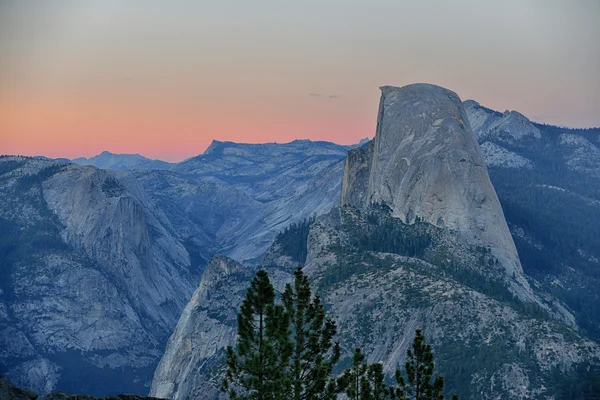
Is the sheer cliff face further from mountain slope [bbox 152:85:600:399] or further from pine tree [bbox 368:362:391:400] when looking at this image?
pine tree [bbox 368:362:391:400]

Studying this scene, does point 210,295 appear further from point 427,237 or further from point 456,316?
point 456,316

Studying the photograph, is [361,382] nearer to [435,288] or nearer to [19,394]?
[19,394]

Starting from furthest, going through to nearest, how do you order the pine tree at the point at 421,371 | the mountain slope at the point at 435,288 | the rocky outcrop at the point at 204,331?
the rocky outcrop at the point at 204,331, the mountain slope at the point at 435,288, the pine tree at the point at 421,371

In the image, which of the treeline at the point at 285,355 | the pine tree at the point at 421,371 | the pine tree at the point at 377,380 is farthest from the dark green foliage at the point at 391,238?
the treeline at the point at 285,355

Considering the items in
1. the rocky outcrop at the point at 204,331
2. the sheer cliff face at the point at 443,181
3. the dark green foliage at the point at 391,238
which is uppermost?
the sheer cliff face at the point at 443,181

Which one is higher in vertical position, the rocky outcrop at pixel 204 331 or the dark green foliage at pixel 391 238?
the dark green foliage at pixel 391 238

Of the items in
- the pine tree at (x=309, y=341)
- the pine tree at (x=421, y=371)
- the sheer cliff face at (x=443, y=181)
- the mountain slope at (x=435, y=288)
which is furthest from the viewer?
the sheer cliff face at (x=443, y=181)

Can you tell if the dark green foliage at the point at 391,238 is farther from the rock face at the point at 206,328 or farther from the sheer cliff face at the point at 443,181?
the rock face at the point at 206,328

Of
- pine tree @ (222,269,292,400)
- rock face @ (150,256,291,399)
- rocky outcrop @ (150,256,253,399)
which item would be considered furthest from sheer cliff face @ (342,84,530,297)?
pine tree @ (222,269,292,400)
